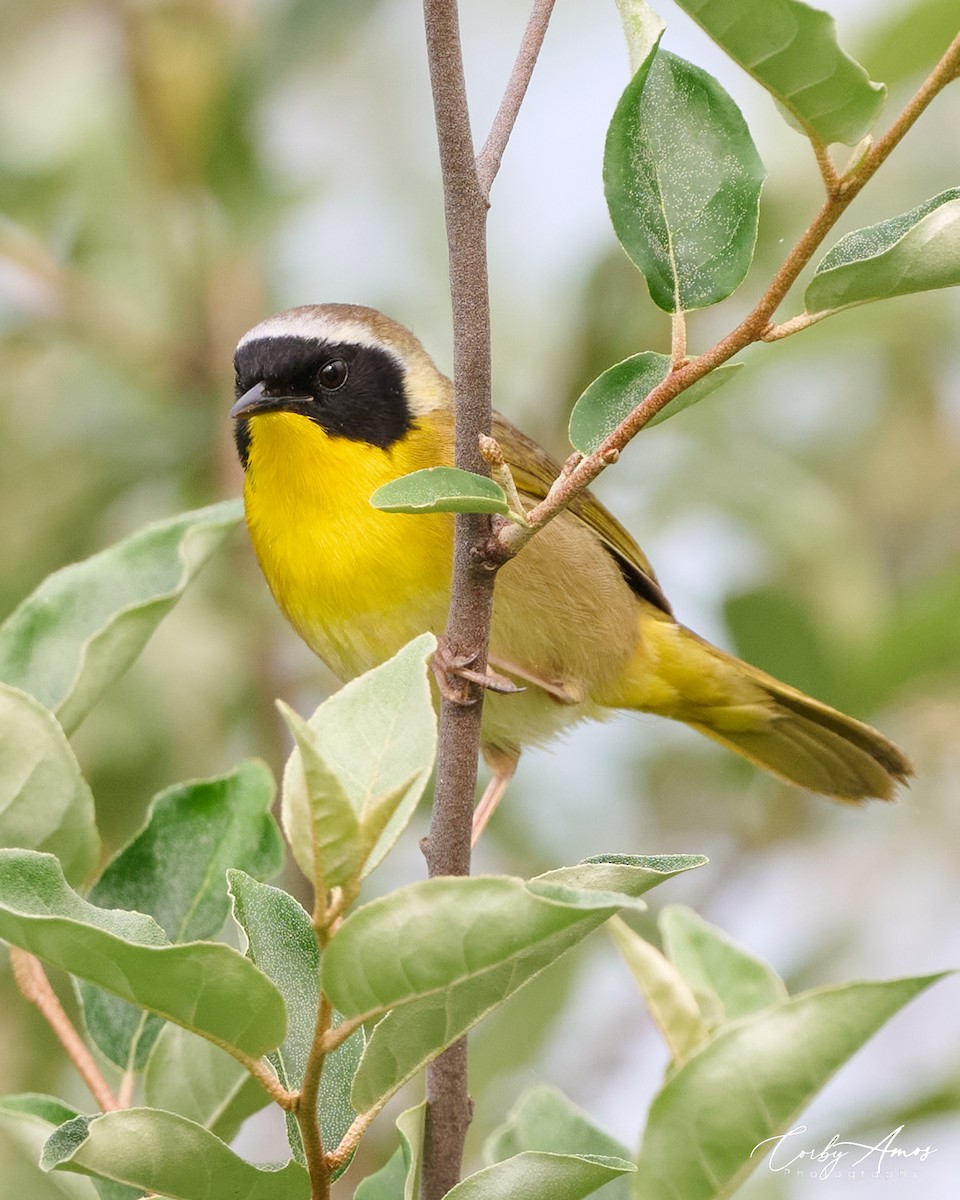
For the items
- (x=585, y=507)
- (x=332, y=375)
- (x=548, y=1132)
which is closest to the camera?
(x=548, y=1132)

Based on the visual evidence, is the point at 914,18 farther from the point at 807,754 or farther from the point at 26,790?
the point at 26,790

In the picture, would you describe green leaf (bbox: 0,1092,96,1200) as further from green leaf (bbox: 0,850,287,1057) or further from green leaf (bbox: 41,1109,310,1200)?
green leaf (bbox: 0,850,287,1057)

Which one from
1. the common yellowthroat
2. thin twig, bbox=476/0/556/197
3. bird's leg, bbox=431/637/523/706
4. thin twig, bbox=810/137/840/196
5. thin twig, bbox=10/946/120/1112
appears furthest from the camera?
the common yellowthroat

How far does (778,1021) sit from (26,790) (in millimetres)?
920

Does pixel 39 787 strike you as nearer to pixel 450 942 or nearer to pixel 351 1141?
pixel 351 1141

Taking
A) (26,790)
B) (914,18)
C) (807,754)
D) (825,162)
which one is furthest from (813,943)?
(825,162)

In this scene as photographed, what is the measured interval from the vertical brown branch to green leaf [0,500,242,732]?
0.48 meters

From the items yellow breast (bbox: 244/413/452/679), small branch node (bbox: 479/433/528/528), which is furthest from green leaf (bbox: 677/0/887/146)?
yellow breast (bbox: 244/413/452/679)

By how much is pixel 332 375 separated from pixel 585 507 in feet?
2.31

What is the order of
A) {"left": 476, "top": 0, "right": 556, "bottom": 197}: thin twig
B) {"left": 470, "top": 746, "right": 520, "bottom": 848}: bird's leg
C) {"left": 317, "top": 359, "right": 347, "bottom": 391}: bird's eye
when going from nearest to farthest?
{"left": 476, "top": 0, "right": 556, "bottom": 197}: thin twig
{"left": 317, "top": 359, "right": 347, "bottom": 391}: bird's eye
{"left": 470, "top": 746, "right": 520, "bottom": 848}: bird's leg

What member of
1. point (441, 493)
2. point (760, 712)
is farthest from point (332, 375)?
point (441, 493)

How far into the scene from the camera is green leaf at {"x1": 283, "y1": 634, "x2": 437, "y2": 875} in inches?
55.1

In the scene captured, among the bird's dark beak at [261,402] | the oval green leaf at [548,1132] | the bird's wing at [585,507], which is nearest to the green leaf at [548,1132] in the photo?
the oval green leaf at [548,1132]

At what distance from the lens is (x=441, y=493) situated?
57.9 inches
